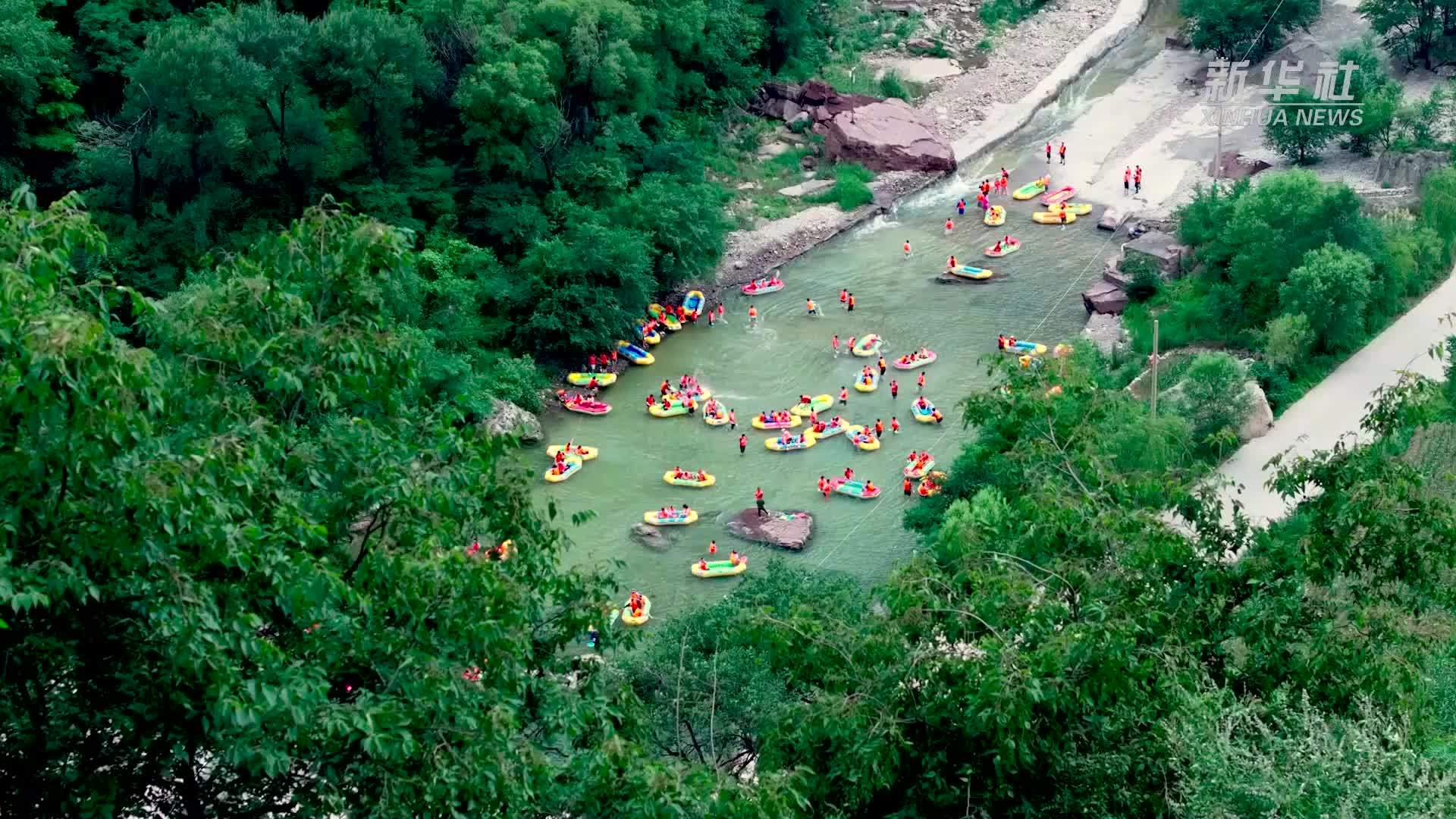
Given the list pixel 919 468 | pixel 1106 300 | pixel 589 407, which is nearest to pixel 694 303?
pixel 589 407

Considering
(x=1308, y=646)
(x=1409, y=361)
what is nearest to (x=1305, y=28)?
(x=1409, y=361)

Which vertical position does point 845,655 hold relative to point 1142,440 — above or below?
above

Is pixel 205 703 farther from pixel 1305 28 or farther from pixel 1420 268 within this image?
pixel 1305 28

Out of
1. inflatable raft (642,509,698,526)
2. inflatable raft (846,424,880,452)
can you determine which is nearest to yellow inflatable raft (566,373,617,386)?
inflatable raft (846,424,880,452)

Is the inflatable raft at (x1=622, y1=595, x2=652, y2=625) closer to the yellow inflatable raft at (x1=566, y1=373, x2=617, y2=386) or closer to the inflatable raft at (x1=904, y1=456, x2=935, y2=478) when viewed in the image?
the inflatable raft at (x1=904, y1=456, x2=935, y2=478)

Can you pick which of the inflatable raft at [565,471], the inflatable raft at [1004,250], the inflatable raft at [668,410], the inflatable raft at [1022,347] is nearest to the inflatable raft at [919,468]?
the inflatable raft at [668,410]

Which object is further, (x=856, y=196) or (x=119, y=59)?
(x=856, y=196)

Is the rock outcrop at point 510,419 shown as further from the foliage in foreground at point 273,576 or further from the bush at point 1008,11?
the bush at point 1008,11

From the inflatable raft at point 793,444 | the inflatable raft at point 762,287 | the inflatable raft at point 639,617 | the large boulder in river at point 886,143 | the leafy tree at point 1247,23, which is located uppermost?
the leafy tree at point 1247,23
